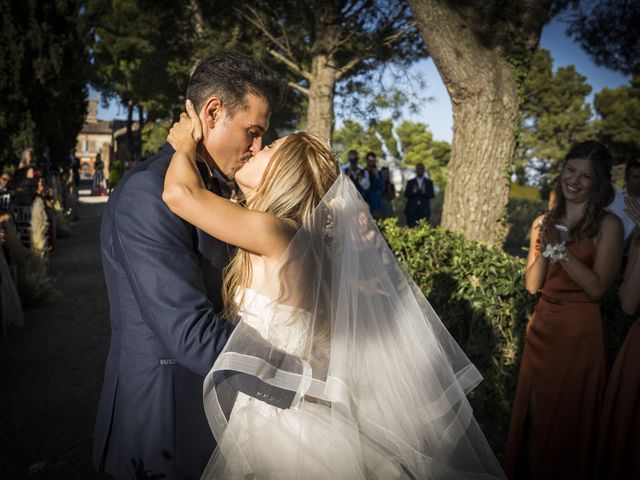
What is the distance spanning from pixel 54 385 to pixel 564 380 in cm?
465

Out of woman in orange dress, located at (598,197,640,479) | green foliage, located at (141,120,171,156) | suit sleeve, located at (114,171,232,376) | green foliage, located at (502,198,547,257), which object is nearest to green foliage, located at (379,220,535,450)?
woman in orange dress, located at (598,197,640,479)

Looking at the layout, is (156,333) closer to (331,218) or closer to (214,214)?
(214,214)

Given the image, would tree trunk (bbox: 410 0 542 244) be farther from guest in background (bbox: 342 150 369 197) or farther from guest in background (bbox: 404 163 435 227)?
guest in background (bbox: 404 163 435 227)

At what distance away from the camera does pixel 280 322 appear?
6.25 feet

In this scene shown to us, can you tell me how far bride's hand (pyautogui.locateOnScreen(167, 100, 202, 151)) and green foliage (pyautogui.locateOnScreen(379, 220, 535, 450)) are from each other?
305cm

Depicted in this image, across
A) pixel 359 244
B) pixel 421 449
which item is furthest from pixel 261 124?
pixel 421 449

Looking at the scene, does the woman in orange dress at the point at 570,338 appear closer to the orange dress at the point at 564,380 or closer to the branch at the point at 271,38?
the orange dress at the point at 564,380

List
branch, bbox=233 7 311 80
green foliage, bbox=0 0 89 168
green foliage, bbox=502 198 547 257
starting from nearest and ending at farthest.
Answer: branch, bbox=233 7 311 80 → green foliage, bbox=0 0 89 168 → green foliage, bbox=502 198 547 257

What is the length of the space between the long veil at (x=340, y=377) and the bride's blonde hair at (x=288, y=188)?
→ 0.22 ft

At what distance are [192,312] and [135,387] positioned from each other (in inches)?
16.0

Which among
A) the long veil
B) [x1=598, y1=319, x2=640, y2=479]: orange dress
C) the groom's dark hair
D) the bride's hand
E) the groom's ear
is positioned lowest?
[x1=598, y1=319, x2=640, y2=479]: orange dress

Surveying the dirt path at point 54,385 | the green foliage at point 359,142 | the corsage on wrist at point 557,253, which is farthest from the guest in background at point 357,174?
the green foliage at point 359,142

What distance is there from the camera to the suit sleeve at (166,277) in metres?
1.68

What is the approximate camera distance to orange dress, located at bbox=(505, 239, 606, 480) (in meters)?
3.34
